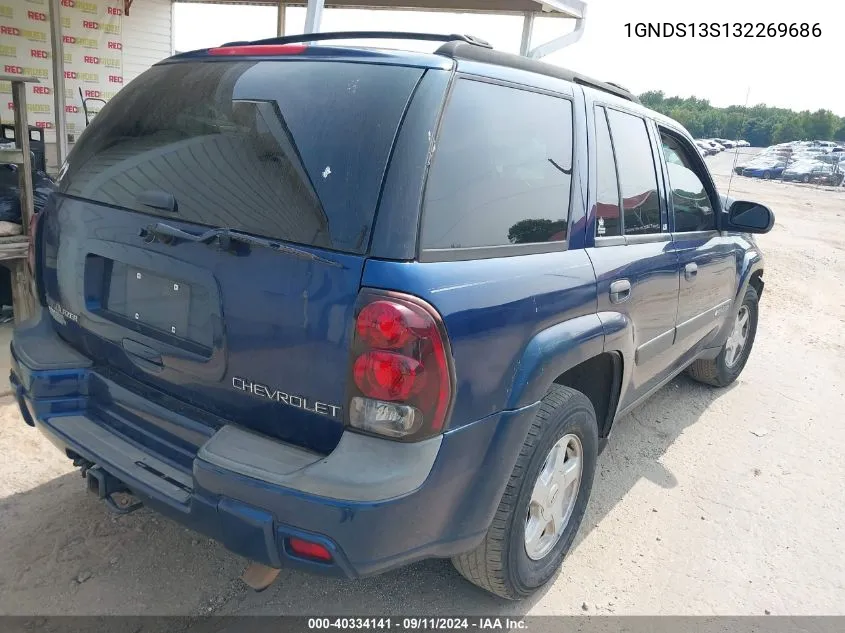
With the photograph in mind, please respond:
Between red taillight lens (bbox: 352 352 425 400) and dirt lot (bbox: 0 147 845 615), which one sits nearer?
red taillight lens (bbox: 352 352 425 400)

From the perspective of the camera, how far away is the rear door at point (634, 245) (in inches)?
106

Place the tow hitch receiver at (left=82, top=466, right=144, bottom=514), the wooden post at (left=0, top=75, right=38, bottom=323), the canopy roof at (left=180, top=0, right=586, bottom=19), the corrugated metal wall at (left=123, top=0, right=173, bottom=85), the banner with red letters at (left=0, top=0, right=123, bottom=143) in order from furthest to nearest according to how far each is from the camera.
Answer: the corrugated metal wall at (left=123, top=0, right=173, bottom=85), the banner with red letters at (left=0, top=0, right=123, bottom=143), the canopy roof at (left=180, top=0, right=586, bottom=19), the wooden post at (left=0, top=75, right=38, bottom=323), the tow hitch receiver at (left=82, top=466, right=144, bottom=514)

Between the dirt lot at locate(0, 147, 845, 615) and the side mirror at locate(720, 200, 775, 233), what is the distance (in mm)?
1380

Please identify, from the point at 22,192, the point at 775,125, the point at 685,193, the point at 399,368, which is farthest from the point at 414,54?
the point at 775,125

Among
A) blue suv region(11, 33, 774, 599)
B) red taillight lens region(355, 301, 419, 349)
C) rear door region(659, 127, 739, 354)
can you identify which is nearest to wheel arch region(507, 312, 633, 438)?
blue suv region(11, 33, 774, 599)

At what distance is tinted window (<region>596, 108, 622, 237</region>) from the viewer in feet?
8.86

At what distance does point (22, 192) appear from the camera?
4.25 m

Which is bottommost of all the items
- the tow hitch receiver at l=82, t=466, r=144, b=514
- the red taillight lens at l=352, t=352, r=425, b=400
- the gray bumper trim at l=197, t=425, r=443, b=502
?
the tow hitch receiver at l=82, t=466, r=144, b=514

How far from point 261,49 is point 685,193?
2.52m

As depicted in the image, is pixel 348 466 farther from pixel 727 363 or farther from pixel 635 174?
pixel 727 363

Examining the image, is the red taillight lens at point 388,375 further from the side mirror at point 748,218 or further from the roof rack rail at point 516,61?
the side mirror at point 748,218

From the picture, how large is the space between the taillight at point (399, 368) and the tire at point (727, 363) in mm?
3622

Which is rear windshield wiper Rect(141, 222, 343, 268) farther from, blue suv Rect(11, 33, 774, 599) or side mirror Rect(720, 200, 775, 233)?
side mirror Rect(720, 200, 775, 233)

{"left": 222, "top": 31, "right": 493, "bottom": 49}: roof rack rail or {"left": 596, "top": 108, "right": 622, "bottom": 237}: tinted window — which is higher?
{"left": 222, "top": 31, "right": 493, "bottom": 49}: roof rack rail
